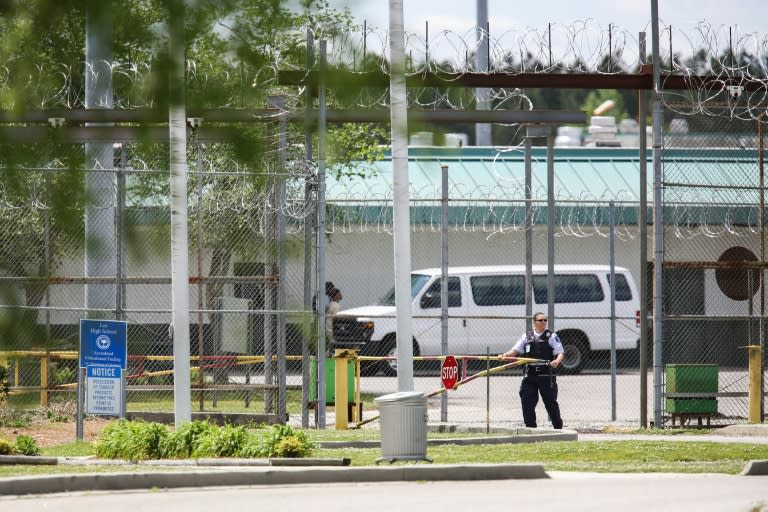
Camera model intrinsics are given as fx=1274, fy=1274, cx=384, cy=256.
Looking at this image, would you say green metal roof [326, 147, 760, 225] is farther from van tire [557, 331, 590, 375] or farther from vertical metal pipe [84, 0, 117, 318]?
vertical metal pipe [84, 0, 117, 318]

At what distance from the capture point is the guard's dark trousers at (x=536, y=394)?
1500 cm

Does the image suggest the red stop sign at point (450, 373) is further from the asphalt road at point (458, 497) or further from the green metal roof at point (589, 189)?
the asphalt road at point (458, 497)

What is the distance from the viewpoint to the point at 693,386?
15.4 meters

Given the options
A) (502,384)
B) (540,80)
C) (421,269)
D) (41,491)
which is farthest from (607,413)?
(41,491)

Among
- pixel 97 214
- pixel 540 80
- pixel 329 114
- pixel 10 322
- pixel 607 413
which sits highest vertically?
pixel 540 80

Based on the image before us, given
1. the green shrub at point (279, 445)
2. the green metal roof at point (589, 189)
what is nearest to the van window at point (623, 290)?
the green metal roof at point (589, 189)

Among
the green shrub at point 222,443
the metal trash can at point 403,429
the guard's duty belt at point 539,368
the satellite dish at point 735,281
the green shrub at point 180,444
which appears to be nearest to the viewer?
the metal trash can at point 403,429

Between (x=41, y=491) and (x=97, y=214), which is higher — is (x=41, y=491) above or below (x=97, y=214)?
below

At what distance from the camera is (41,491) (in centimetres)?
913

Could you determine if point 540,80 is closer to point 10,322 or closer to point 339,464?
point 339,464

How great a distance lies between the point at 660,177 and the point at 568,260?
10.4 metres

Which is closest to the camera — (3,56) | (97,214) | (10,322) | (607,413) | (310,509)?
(3,56)

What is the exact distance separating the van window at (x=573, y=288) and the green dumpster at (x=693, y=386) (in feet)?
29.3

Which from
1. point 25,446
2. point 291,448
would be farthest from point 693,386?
point 25,446
